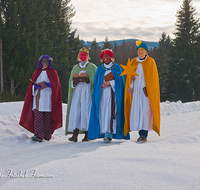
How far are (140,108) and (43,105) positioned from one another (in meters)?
2.44

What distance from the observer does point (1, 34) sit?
61.7ft

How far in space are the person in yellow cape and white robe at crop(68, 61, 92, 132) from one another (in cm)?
97

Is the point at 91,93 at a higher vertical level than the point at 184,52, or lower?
lower

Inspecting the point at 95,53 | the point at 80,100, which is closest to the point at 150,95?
the point at 80,100

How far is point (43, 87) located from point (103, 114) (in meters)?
1.77

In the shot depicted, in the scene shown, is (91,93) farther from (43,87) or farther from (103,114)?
(43,87)

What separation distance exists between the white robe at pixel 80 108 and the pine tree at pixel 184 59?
19.9 meters

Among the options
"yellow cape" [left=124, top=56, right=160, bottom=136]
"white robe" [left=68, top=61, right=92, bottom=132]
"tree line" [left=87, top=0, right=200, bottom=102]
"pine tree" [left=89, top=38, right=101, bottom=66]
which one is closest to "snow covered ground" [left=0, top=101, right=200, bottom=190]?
"yellow cape" [left=124, top=56, right=160, bottom=136]

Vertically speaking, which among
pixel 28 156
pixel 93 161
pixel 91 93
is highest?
pixel 91 93

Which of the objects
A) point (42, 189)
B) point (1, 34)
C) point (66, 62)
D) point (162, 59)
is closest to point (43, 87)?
point (42, 189)

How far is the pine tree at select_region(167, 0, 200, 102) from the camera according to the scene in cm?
2573

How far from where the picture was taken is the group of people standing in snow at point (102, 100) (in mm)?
6316

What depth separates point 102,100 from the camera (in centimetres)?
652

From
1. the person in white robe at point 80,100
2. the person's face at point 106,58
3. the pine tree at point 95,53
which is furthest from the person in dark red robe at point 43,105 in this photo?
the pine tree at point 95,53
